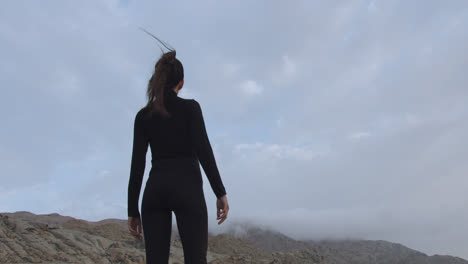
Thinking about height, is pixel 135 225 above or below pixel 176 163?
below

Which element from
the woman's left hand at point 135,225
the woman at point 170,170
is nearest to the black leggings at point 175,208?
the woman at point 170,170

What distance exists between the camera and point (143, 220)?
8.70 feet

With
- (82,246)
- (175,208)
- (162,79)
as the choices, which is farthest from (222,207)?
(82,246)

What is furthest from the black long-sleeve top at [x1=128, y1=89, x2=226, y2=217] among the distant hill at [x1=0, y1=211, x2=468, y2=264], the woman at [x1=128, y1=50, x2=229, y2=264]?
the distant hill at [x1=0, y1=211, x2=468, y2=264]

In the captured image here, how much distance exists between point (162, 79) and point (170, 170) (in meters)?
0.60

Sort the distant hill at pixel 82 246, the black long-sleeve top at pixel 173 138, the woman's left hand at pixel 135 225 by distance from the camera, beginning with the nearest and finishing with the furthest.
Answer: the black long-sleeve top at pixel 173 138 → the woman's left hand at pixel 135 225 → the distant hill at pixel 82 246

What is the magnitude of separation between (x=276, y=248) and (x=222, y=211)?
8425 centimetres

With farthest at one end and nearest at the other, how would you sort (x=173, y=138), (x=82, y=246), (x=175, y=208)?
(x=82, y=246)
(x=173, y=138)
(x=175, y=208)

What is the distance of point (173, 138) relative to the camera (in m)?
2.70

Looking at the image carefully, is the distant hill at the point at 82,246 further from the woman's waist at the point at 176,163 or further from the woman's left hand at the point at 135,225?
the woman's waist at the point at 176,163

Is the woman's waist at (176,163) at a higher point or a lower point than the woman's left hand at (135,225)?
higher

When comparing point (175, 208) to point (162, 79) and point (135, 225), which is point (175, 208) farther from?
point (162, 79)

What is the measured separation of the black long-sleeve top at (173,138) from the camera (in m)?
2.70

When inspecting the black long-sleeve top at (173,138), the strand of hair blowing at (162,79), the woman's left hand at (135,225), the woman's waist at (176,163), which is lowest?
Result: the woman's left hand at (135,225)
